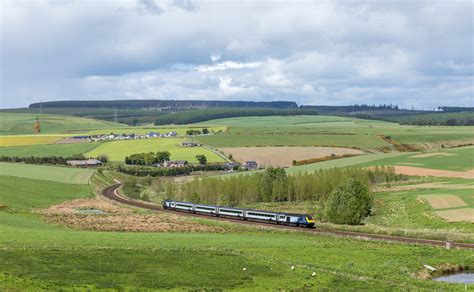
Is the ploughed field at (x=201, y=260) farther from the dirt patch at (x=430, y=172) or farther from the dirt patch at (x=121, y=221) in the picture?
the dirt patch at (x=430, y=172)

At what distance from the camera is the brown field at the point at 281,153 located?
17875 centimetres

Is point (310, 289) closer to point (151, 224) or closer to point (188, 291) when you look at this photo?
point (188, 291)

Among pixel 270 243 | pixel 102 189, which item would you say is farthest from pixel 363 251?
pixel 102 189

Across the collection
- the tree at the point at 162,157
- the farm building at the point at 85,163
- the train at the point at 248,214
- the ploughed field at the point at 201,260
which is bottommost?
the train at the point at 248,214

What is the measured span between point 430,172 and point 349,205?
195 ft

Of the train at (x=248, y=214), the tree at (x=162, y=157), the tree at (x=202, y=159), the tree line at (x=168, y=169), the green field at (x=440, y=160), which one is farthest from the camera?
the tree at (x=162, y=157)

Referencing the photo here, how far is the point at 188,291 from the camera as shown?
130 feet

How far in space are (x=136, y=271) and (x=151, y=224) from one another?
3292 cm

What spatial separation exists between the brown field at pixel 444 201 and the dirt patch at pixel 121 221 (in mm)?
32064

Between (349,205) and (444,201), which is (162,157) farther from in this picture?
(349,205)

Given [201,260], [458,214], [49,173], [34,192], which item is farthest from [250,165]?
[201,260]

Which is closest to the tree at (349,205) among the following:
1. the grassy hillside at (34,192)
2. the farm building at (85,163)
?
the grassy hillside at (34,192)

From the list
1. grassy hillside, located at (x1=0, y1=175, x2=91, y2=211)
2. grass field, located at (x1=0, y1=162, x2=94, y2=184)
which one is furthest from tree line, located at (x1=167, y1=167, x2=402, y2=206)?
grass field, located at (x1=0, y1=162, x2=94, y2=184)

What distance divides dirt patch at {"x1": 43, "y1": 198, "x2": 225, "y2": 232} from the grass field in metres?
36.1
